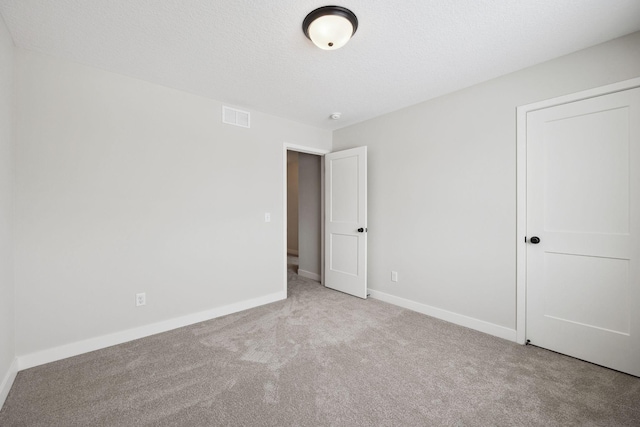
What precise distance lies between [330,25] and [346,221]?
2.58 metres

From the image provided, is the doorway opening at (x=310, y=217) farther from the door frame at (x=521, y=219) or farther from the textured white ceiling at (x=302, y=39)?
the door frame at (x=521, y=219)

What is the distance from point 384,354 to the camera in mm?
2342

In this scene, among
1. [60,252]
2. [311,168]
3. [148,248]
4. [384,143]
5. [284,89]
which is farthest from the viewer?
[311,168]

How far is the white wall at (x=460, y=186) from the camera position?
240cm

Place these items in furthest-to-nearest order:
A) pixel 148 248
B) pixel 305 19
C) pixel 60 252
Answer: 1. pixel 148 248
2. pixel 60 252
3. pixel 305 19

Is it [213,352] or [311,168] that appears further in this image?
[311,168]

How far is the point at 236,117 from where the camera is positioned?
3316mm

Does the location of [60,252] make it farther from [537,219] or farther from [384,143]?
[537,219]

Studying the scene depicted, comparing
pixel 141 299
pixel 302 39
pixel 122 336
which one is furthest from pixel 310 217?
pixel 302 39

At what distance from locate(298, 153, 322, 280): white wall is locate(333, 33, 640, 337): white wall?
118 centimetres

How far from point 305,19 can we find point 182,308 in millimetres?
2847

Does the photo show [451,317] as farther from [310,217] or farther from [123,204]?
[123,204]

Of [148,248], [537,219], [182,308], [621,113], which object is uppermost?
[621,113]

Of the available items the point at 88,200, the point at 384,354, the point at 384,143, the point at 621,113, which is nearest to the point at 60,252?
the point at 88,200
